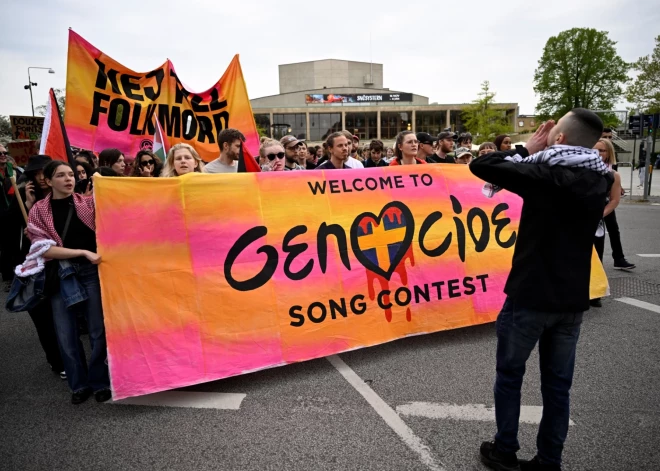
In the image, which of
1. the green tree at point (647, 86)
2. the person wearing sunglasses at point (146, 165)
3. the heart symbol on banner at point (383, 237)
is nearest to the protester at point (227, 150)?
the person wearing sunglasses at point (146, 165)

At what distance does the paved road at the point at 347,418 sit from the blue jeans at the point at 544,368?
29cm

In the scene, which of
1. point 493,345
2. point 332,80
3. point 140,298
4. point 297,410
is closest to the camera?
point 297,410

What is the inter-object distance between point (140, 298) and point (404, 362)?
2.20 metres

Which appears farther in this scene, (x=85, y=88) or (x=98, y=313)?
(x=85, y=88)

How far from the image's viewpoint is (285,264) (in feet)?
11.8

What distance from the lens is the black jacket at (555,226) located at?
6.53 feet

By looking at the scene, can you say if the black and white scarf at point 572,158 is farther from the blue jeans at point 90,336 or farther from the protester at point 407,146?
the blue jeans at point 90,336

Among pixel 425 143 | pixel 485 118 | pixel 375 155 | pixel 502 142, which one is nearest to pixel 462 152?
pixel 502 142

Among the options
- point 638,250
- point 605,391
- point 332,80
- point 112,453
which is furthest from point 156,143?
point 332,80

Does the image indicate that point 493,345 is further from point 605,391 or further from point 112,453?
point 112,453

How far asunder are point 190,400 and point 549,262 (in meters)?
2.63

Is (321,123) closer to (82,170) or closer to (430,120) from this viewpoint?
(430,120)

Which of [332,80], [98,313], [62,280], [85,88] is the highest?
[332,80]

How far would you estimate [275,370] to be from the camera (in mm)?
3588
